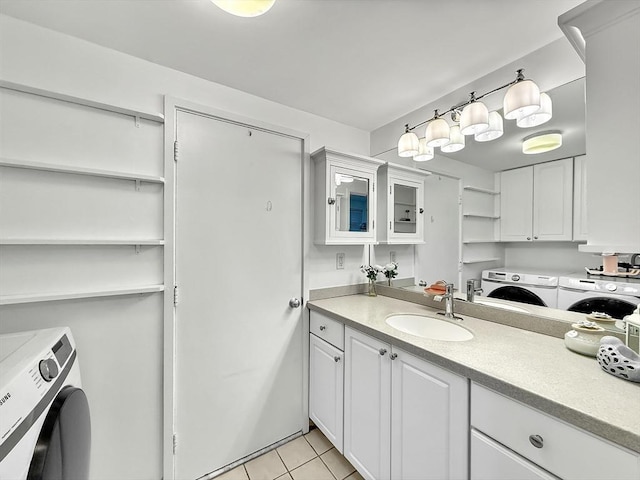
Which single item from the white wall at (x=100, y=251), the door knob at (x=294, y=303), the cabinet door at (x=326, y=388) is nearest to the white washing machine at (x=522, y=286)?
the cabinet door at (x=326, y=388)

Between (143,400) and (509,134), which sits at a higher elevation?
(509,134)

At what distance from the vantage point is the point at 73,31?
1177 mm

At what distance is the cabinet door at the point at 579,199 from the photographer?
1.10 m

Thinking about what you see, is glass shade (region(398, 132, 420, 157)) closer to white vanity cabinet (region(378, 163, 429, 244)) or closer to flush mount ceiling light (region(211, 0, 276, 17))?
white vanity cabinet (region(378, 163, 429, 244))

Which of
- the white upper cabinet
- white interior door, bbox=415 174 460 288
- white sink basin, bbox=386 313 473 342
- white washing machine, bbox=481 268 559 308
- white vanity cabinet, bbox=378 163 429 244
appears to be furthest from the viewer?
white vanity cabinet, bbox=378 163 429 244

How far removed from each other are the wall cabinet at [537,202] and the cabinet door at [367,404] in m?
0.94

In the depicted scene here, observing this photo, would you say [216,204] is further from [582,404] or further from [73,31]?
[582,404]

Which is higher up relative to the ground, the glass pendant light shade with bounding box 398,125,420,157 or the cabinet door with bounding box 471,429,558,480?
the glass pendant light shade with bounding box 398,125,420,157

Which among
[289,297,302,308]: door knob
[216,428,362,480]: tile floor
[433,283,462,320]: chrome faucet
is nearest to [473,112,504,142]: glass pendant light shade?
[433,283,462,320]: chrome faucet

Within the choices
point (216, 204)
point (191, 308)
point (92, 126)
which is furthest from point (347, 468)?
point (92, 126)

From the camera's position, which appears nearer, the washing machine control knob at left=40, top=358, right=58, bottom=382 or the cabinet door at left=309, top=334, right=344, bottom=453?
the washing machine control knob at left=40, top=358, right=58, bottom=382

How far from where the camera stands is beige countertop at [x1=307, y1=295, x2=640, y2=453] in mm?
646

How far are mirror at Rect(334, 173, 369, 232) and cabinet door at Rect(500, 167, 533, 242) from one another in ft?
2.87

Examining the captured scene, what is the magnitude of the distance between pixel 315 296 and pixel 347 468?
1036 millimetres
